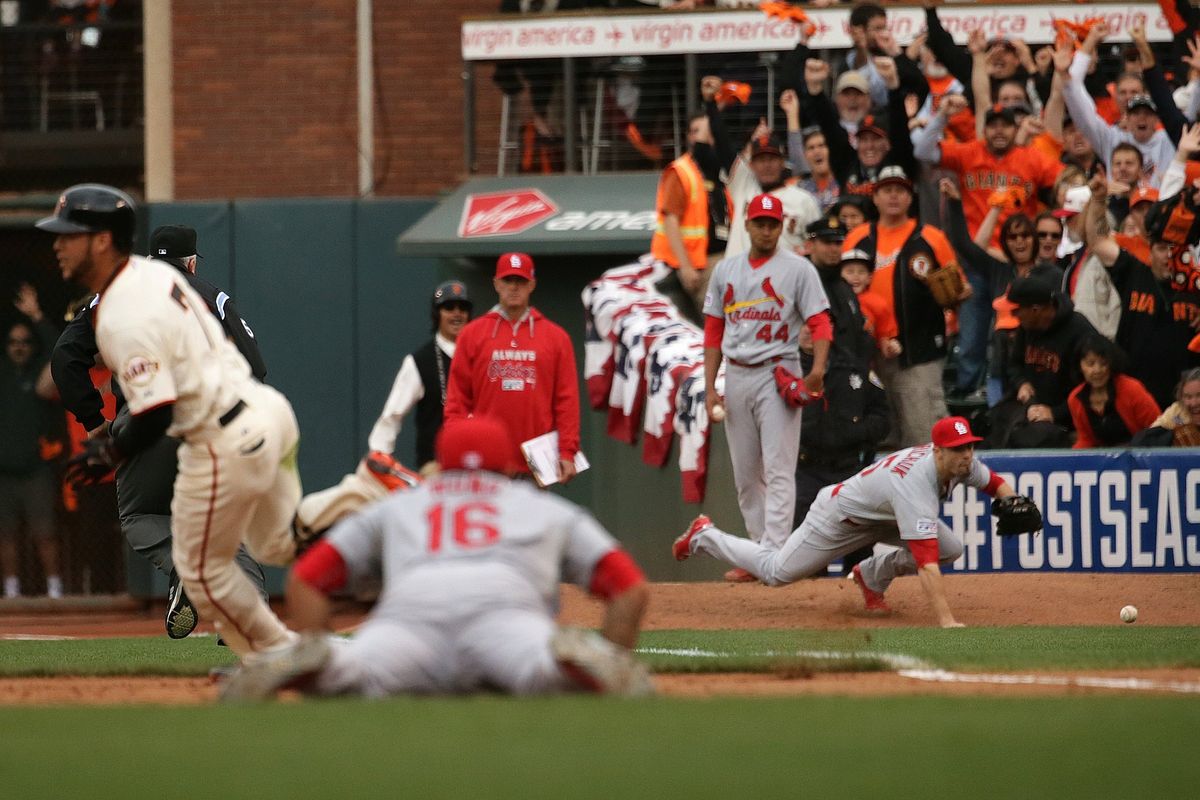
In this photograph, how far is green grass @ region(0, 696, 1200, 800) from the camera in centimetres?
443

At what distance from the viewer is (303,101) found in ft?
63.5

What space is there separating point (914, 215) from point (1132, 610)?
176 inches

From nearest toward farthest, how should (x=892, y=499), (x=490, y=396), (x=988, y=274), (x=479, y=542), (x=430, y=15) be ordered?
(x=479, y=542)
(x=892, y=499)
(x=490, y=396)
(x=988, y=274)
(x=430, y=15)

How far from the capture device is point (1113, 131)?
14250 millimetres

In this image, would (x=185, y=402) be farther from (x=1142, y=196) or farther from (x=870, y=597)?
(x=1142, y=196)

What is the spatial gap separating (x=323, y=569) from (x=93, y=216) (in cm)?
193

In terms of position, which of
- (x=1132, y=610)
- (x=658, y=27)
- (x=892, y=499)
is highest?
(x=658, y=27)

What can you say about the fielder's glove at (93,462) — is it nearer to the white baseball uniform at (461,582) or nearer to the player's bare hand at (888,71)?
the white baseball uniform at (461,582)

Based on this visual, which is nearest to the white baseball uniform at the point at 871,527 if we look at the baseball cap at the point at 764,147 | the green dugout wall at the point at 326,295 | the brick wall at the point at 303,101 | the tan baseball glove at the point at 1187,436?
the tan baseball glove at the point at 1187,436

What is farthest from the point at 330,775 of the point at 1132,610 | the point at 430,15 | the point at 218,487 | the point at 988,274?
the point at 430,15

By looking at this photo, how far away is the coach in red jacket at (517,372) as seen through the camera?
1141 cm

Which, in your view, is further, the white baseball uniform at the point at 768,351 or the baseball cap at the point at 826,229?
the baseball cap at the point at 826,229

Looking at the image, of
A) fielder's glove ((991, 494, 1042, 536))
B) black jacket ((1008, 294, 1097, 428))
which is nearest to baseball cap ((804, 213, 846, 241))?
black jacket ((1008, 294, 1097, 428))

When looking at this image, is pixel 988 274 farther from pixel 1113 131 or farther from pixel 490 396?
pixel 490 396
